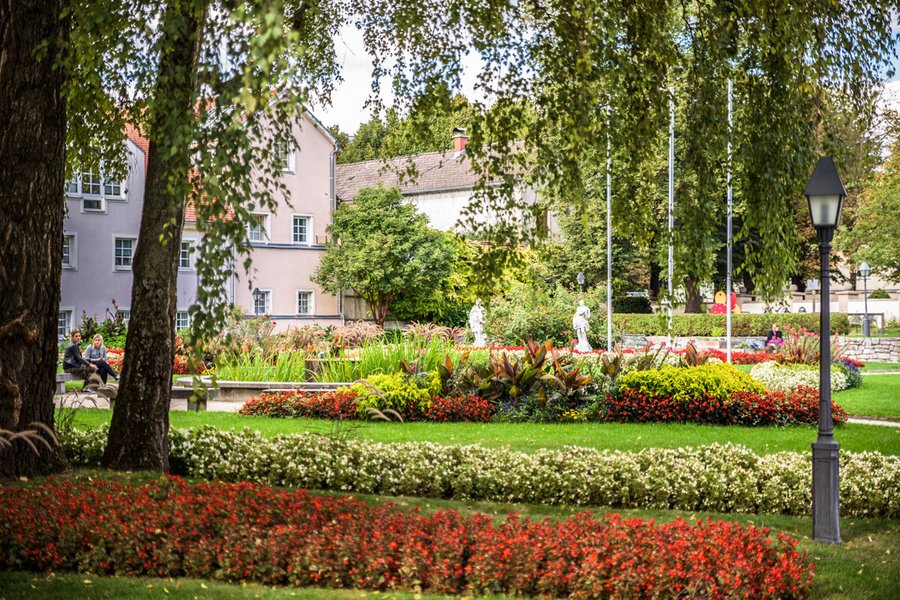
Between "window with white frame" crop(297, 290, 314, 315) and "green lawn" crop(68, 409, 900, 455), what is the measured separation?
24.4 meters

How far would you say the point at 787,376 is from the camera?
19672 millimetres

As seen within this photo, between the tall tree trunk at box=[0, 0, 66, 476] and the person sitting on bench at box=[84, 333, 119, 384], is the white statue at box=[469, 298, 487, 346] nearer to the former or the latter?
the person sitting on bench at box=[84, 333, 119, 384]

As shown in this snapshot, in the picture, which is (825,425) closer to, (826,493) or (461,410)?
(826,493)

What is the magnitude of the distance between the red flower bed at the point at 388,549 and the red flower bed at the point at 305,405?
343 inches

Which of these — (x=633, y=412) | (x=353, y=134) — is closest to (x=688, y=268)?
(x=633, y=412)

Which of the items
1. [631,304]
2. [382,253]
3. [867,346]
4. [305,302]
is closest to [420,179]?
[631,304]

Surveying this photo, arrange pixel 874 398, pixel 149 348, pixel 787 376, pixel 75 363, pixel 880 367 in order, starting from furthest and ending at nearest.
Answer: pixel 880 367 < pixel 874 398 < pixel 75 363 < pixel 787 376 < pixel 149 348

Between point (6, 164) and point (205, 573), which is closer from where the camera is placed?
point (205, 573)

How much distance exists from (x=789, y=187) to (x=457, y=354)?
10.5 metres

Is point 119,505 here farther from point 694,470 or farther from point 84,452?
point 694,470

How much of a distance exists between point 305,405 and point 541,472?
760 cm

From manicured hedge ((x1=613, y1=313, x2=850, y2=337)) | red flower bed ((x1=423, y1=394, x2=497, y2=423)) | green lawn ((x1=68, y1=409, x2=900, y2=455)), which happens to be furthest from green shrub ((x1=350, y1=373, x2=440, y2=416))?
manicured hedge ((x1=613, y1=313, x2=850, y2=337))

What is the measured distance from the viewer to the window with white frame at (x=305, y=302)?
40.1 m

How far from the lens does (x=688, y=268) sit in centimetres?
750
